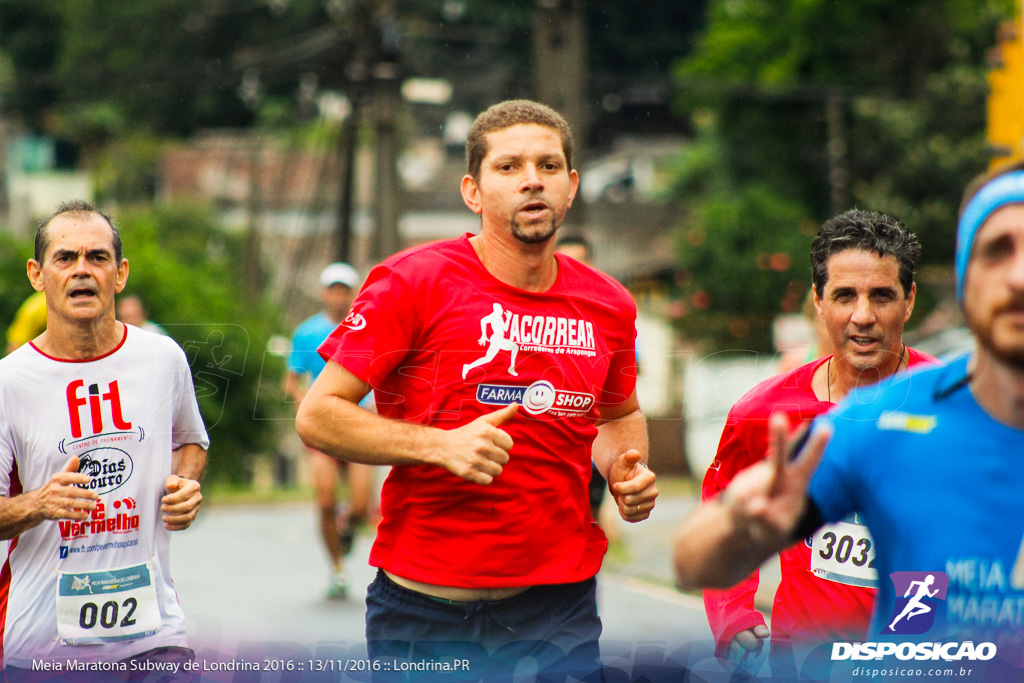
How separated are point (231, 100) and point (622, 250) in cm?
1244

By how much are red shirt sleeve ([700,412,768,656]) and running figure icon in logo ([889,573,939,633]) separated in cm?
115

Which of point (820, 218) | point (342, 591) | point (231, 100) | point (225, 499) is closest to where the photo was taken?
point (342, 591)

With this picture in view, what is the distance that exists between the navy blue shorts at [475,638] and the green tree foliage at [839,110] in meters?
15.1

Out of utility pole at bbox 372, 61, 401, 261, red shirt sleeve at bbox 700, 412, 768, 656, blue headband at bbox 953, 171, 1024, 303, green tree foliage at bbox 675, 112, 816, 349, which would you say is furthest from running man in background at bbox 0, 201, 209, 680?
green tree foliage at bbox 675, 112, 816, 349

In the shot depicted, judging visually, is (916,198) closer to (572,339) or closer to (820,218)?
(820,218)

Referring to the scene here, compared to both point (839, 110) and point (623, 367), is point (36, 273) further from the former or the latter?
point (839, 110)

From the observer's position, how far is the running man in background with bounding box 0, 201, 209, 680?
335 cm

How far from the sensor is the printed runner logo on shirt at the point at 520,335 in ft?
10.5

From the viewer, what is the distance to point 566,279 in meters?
3.43

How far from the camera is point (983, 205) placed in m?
1.83

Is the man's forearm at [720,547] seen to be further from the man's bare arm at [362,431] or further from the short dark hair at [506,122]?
the short dark hair at [506,122]

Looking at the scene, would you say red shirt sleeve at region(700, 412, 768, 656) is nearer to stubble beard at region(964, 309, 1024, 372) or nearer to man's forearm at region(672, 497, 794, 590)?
Result: man's forearm at region(672, 497, 794, 590)

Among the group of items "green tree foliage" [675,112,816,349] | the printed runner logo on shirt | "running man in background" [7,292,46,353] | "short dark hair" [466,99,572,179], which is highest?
"green tree foliage" [675,112,816,349]

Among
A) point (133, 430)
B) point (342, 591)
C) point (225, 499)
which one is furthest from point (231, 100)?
point (133, 430)
